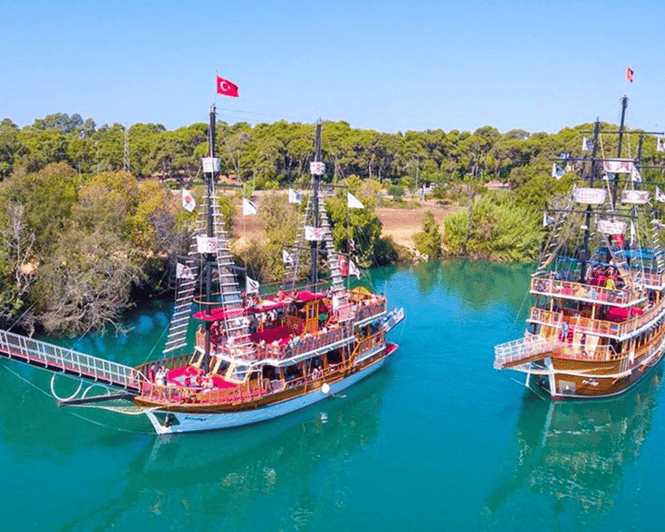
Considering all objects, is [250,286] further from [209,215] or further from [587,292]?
[587,292]

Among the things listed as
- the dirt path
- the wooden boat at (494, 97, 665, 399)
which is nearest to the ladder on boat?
the wooden boat at (494, 97, 665, 399)

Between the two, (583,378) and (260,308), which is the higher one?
(260,308)

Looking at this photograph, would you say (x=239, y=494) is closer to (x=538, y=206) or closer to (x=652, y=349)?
(x=652, y=349)

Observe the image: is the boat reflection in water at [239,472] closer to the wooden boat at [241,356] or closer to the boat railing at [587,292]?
the wooden boat at [241,356]

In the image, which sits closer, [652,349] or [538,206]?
[652,349]

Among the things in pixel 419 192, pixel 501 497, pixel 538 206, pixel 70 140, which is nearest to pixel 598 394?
pixel 501 497

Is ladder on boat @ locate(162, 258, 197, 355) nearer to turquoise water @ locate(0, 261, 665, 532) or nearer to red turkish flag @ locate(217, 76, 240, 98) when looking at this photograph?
turquoise water @ locate(0, 261, 665, 532)

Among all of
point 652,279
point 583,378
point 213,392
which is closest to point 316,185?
point 213,392
